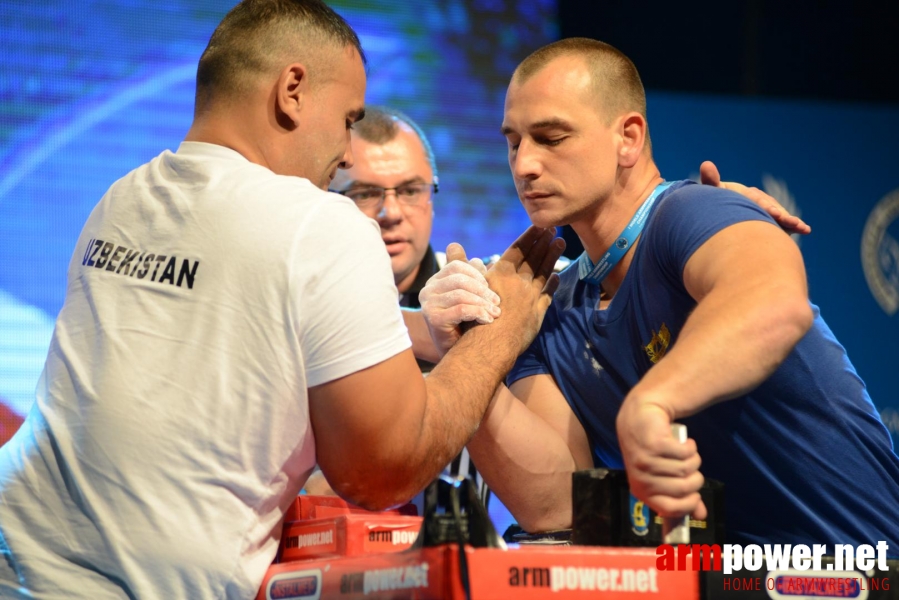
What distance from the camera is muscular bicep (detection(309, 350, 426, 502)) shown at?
1.36 m

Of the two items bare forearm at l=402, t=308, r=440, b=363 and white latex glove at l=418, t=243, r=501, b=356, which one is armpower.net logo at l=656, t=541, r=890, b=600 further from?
bare forearm at l=402, t=308, r=440, b=363

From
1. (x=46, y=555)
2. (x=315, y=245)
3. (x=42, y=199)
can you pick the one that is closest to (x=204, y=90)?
(x=315, y=245)

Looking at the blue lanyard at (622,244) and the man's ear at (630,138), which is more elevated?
the man's ear at (630,138)

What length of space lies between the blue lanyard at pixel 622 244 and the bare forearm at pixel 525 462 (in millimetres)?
309

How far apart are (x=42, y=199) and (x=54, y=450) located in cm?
204

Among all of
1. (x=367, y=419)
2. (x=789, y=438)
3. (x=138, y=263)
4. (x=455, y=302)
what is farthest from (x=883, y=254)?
(x=138, y=263)

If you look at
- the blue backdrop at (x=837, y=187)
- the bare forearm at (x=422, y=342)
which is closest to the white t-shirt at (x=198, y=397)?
the bare forearm at (x=422, y=342)

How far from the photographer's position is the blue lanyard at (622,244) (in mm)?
1941

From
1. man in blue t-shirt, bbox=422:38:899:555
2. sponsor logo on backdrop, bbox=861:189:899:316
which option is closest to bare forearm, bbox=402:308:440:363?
man in blue t-shirt, bbox=422:38:899:555

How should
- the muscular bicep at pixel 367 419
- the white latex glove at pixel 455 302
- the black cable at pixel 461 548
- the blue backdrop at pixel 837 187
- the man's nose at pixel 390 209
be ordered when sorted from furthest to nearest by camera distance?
the blue backdrop at pixel 837 187
the man's nose at pixel 390 209
the white latex glove at pixel 455 302
the muscular bicep at pixel 367 419
the black cable at pixel 461 548

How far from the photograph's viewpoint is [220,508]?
1.32 meters

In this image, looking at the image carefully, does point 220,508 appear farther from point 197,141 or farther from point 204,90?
point 204,90

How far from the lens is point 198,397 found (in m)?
1.34

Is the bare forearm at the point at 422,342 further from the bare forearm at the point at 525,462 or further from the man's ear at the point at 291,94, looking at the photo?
A: the man's ear at the point at 291,94
